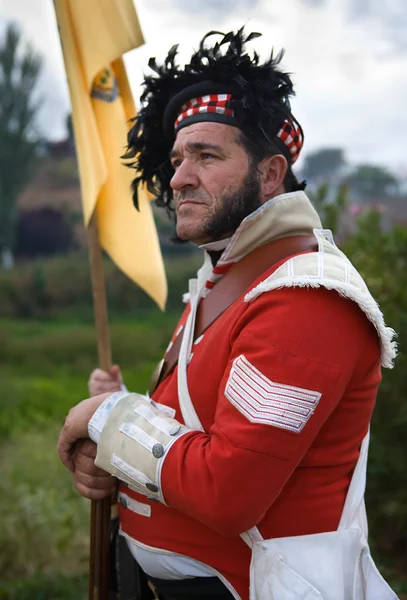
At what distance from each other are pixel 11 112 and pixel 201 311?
68.5 ft

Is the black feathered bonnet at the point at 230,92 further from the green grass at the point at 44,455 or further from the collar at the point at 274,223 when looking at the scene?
the green grass at the point at 44,455

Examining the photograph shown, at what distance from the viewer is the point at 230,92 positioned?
1993 mm

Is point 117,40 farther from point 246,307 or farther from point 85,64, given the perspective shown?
point 246,307

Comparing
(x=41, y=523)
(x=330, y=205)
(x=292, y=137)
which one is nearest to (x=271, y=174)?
(x=292, y=137)

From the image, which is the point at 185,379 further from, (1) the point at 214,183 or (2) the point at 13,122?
(2) the point at 13,122

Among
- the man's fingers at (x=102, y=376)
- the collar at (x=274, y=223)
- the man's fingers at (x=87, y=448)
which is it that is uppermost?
the collar at (x=274, y=223)

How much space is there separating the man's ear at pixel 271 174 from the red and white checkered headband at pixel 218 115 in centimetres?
9

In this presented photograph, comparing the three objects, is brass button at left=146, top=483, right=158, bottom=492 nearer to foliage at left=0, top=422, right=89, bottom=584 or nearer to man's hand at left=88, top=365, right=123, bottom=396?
man's hand at left=88, top=365, right=123, bottom=396

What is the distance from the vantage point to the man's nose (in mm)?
1935

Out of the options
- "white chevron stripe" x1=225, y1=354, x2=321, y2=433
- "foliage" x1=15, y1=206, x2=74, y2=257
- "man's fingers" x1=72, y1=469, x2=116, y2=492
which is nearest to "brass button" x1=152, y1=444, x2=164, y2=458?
"white chevron stripe" x1=225, y1=354, x2=321, y2=433

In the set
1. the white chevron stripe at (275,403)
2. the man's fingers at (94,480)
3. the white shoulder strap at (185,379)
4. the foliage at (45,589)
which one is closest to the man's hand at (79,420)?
the man's fingers at (94,480)

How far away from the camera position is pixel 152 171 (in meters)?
2.46

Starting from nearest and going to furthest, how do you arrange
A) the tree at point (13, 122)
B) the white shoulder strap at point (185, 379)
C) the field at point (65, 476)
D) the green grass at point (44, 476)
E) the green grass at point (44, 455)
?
1. the white shoulder strap at point (185, 379)
2. the field at point (65, 476)
3. the green grass at point (44, 476)
4. the green grass at point (44, 455)
5. the tree at point (13, 122)

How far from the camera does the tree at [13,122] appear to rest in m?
20.6
